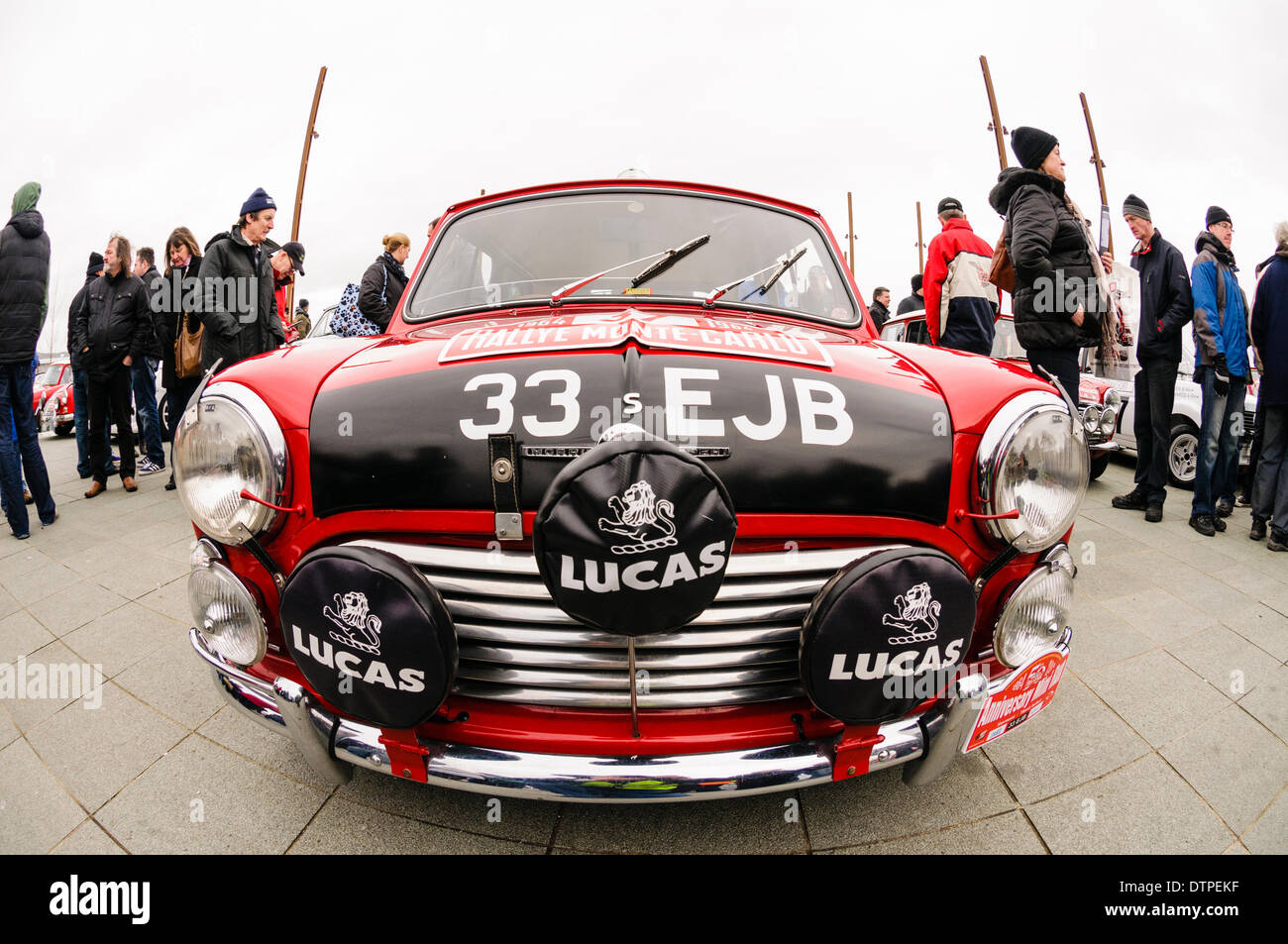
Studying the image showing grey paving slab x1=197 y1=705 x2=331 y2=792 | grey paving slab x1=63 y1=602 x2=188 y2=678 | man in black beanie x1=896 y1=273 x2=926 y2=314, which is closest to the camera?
grey paving slab x1=197 y1=705 x2=331 y2=792

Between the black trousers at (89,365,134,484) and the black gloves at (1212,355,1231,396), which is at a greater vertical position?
the black gloves at (1212,355,1231,396)

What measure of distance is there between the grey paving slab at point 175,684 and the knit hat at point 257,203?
3.06 metres

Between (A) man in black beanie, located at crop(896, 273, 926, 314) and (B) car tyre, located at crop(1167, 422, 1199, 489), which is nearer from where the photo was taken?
(B) car tyre, located at crop(1167, 422, 1199, 489)

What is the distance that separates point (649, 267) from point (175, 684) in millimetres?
2313

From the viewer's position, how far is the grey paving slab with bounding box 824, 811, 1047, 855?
157cm

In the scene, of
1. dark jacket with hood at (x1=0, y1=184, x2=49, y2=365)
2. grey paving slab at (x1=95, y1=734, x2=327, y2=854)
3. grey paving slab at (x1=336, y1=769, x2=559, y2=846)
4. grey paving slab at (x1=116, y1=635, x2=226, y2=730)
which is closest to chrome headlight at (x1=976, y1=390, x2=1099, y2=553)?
grey paving slab at (x1=336, y1=769, x2=559, y2=846)

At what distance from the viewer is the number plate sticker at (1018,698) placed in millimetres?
1479

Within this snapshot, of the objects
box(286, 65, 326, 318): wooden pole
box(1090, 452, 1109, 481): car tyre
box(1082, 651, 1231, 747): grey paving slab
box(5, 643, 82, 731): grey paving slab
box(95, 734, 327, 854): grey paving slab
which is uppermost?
Result: box(286, 65, 326, 318): wooden pole

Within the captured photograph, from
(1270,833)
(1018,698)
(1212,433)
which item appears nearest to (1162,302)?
(1212,433)

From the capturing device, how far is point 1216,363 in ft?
14.3

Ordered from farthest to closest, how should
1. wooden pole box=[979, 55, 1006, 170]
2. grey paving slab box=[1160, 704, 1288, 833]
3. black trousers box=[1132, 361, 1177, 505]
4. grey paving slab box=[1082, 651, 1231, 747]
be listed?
wooden pole box=[979, 55, 1006, 170]
black trousers box=[1132, 361, 1177, 505]
grey paving slab box=[1082, 651, 1231, 747]
grey paving slab box=[1160, 704, 1288, 833]

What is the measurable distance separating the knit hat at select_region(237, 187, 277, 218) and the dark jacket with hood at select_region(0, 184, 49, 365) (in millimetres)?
1316

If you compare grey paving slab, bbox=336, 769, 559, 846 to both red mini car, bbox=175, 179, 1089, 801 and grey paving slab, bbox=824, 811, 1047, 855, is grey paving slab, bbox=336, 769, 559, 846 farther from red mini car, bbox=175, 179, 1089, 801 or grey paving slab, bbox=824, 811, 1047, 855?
grey paving slab, bbox=824, 811, 1047, 855
